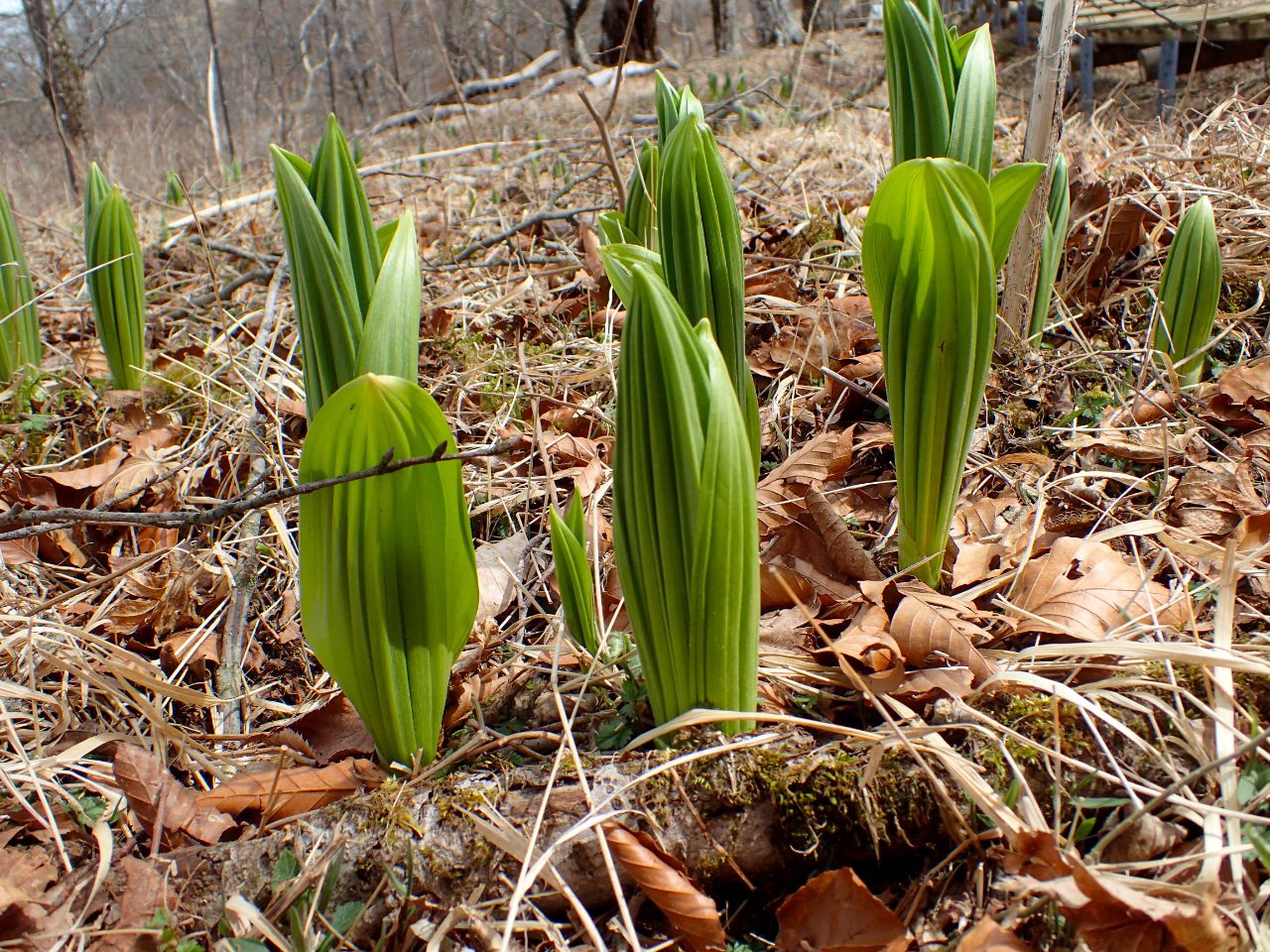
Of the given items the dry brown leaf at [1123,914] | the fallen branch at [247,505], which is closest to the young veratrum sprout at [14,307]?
the fallen branch at [247,505]

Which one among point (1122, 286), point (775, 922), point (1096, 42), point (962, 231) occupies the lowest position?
point (775, 922)

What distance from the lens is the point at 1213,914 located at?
779 mm

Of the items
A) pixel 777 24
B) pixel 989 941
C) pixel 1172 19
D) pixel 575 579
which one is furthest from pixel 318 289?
pixel 777 24

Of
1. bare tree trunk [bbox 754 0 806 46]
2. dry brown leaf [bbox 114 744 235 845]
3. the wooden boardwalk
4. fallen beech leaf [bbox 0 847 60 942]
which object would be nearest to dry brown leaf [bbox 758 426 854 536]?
dry brown leaf [bbox 114 744 235 845]

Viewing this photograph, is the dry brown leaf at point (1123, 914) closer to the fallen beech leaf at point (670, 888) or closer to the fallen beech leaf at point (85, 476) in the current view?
the fallen beech leaf at point (670, 888)

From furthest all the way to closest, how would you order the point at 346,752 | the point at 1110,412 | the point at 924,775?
1. the point at 1110,412
2. the point at 346,752
3. the point at 924,775

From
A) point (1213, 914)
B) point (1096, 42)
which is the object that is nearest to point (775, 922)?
point (1213, 914)

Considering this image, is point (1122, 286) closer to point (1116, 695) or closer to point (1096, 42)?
point (1116, 695)

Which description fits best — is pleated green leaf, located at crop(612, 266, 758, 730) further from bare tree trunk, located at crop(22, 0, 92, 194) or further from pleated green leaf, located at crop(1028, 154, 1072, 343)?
bare tree trunk, located at crop(22, 0, 92, 194)

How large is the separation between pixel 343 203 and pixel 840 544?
2.68 feet

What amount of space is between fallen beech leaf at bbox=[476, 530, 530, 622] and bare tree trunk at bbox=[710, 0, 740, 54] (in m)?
13.5

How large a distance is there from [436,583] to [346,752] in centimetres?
36

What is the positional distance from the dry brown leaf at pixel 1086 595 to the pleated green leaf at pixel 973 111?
548mm

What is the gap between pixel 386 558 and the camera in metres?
0.98
